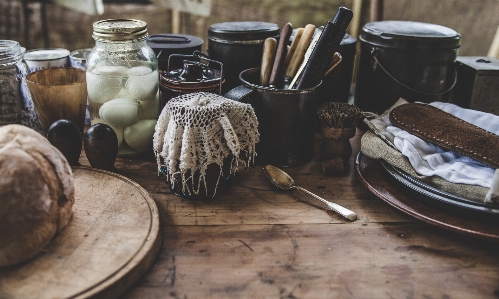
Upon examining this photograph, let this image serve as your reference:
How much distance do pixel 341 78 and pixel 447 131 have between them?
38 centimetres

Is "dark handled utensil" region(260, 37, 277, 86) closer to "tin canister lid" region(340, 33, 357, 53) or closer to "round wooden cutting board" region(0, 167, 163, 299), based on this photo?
"tin canister lid" region(340, 33, 357, 53)

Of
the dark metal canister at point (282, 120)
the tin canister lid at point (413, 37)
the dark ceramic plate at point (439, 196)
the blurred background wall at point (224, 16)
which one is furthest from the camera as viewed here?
the blurred background wall at point (224, 16)

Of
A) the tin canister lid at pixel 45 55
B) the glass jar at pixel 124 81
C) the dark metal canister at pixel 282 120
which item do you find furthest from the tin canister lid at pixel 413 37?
the tin canister lid at pixel 45 55

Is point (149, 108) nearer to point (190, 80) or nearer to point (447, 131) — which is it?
point (190, 80)

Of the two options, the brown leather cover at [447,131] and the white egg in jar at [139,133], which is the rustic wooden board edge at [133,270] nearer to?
the white egg in jar at [139,133]

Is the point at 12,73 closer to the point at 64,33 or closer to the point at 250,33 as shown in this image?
the point at 250,33

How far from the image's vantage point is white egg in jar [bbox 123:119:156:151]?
94 cm

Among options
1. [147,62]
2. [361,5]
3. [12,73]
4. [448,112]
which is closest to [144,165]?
[147,62]

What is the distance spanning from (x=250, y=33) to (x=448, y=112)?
51cm

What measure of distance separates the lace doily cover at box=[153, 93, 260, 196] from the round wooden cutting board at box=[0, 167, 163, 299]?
3.5 inches

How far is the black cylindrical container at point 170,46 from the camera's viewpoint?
3.47 feet

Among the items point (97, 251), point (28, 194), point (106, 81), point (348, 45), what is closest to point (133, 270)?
point (97, 251)

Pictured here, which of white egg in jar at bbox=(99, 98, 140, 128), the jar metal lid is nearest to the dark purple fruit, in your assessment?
white egg in jar at bbox=(99, 98, 140, 128)

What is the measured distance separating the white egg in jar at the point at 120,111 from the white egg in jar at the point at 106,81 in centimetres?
2
